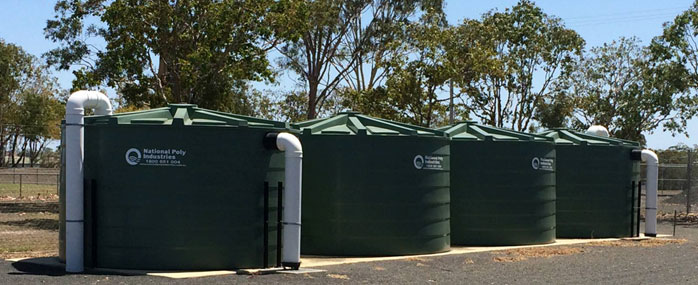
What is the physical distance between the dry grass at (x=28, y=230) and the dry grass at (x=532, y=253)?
885cm

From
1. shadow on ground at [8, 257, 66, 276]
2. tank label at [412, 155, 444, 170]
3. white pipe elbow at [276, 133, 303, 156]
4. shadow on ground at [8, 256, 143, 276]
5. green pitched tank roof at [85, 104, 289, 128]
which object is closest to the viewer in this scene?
shadow on ground at [8, 256, 143, 276]

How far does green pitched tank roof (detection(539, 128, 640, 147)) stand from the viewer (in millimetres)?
24656

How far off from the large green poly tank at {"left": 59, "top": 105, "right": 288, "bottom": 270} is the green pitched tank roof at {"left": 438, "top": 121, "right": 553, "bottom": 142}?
24.8 feet

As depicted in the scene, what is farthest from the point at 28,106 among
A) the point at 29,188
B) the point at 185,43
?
the point at 185,43

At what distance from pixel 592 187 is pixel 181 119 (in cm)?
1342

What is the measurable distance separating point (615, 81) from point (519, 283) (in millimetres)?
43260

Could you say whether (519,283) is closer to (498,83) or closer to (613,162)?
(613,162)

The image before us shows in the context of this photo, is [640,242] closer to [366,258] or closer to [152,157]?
[366,258]

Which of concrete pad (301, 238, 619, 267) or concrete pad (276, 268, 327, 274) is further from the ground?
concrete pad (276, 268, 327, 274)

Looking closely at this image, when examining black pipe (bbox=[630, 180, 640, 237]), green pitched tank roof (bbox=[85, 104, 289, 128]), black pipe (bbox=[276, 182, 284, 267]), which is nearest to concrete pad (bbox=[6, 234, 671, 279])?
black pipe (bbox=[276, 182, 284, 267])

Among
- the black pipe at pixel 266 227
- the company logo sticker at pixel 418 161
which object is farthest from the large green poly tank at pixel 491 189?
the black pipe at pixel 266 227

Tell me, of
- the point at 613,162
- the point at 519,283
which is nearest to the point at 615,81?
the point at 613,162

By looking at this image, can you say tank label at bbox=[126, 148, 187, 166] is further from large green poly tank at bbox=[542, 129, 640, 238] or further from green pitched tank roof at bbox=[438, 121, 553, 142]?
large green poly tank at bbox=[542, 129, 640, 238]

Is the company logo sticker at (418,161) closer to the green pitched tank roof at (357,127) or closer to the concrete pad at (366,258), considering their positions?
the green pitched tank roof at (357,127)
